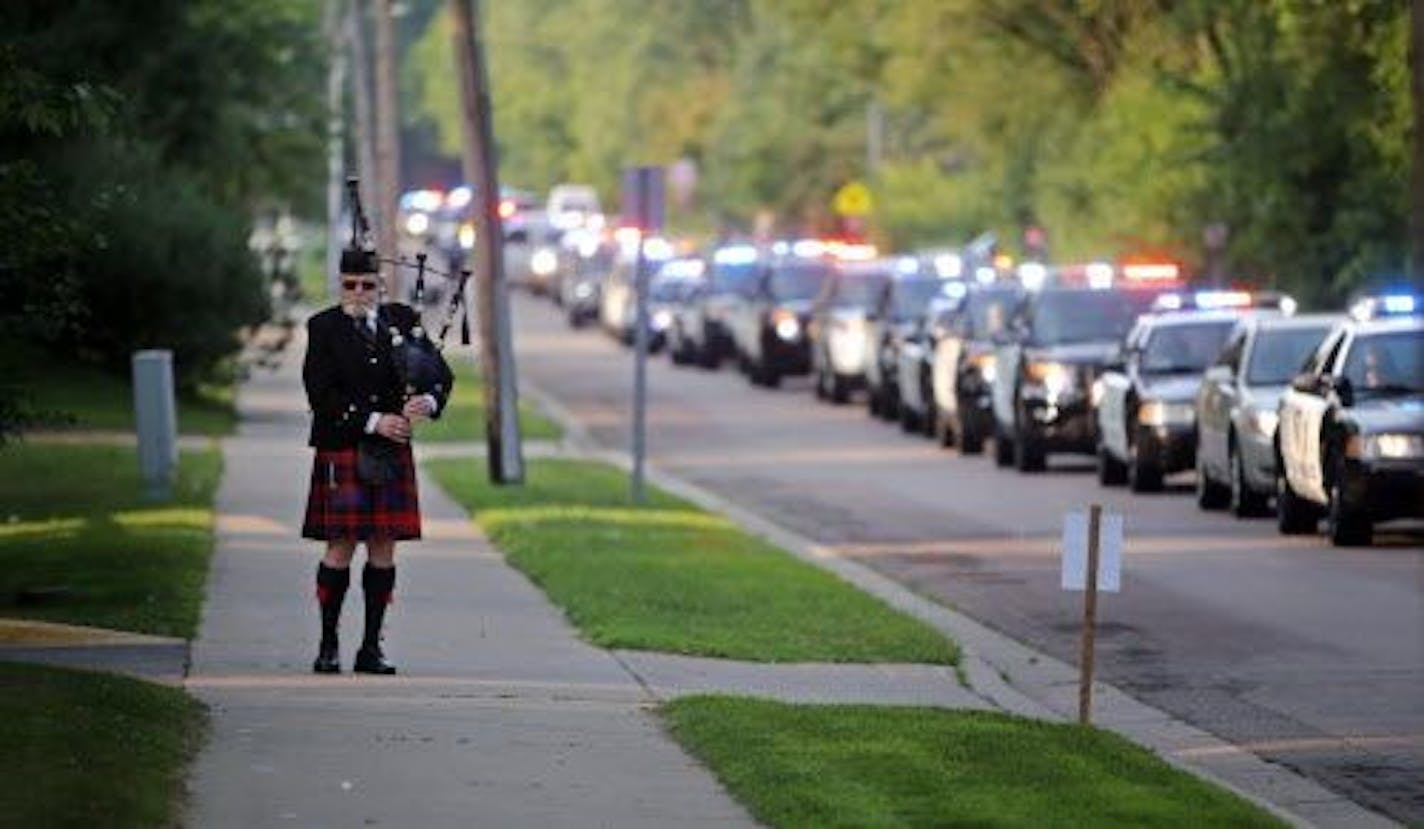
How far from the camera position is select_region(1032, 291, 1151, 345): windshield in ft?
136

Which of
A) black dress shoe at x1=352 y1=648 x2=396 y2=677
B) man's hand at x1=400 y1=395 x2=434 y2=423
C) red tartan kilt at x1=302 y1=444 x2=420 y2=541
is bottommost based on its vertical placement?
black dress shoe at x1=352 y1=648 x2=396 y2=677

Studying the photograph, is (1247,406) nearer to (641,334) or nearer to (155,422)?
(641,334)

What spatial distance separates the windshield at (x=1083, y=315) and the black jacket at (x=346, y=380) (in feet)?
77.1

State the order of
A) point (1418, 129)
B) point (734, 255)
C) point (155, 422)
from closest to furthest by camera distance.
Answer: point (1418, 129), point (155, 422), point (734, 255)

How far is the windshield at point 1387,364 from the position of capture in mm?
29891

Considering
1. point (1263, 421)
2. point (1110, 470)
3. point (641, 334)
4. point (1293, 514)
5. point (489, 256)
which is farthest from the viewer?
point (1110, 470)

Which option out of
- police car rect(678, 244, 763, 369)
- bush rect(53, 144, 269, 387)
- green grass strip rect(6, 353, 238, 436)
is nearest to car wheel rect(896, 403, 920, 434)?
bush rect(53, 144, 269, 387)

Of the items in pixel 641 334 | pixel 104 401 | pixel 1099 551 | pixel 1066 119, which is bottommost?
pixel 104 401

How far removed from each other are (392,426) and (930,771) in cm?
376

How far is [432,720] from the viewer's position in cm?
1644

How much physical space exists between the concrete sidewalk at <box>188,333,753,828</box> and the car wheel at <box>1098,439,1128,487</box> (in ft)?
42.1

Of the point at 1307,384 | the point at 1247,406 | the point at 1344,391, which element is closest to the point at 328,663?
the point at 1344,391

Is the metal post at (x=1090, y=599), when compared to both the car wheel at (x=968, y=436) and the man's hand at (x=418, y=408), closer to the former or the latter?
the man's hand at (x=418, y=408)

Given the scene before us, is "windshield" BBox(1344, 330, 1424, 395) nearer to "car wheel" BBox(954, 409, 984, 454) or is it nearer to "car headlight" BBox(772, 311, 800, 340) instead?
"car wheel" BBox(954, 409, 984, 454)
